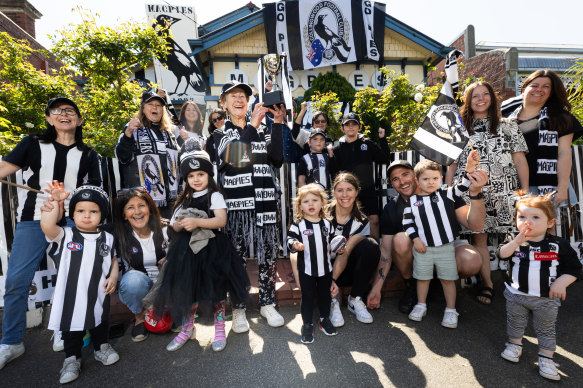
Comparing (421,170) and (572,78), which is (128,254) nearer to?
(421,170)

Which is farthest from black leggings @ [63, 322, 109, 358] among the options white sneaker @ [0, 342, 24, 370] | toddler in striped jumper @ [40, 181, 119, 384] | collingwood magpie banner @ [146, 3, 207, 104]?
collingwood magpie banner @ [146, 3, 207, 104]

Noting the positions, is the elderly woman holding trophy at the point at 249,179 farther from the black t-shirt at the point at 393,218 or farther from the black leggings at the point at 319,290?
the black t-shirt at the point at 393,218

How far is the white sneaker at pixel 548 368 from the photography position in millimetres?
2046

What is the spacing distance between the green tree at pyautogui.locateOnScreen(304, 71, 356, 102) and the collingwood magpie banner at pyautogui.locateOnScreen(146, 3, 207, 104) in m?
6.21

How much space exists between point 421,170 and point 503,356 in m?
1.68

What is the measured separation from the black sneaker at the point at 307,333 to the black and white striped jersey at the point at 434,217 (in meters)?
1.33

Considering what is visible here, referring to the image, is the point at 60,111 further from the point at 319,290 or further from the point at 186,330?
the point at 319,290

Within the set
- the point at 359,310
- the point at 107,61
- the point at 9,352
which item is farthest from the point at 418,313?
the point at 107,61

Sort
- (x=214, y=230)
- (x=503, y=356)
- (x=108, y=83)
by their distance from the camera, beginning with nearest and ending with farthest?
(x=503, y=356), (x=214, y=230), (x=108, y=83)

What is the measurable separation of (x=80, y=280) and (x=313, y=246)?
1922mm

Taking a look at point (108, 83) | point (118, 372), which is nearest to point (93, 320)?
point (118, 372)

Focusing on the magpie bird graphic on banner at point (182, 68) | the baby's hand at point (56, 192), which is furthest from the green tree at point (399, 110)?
the magpie bird graphic on banner at point (182, 68)

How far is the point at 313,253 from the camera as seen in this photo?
2742mm

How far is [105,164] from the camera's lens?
3.56 m
